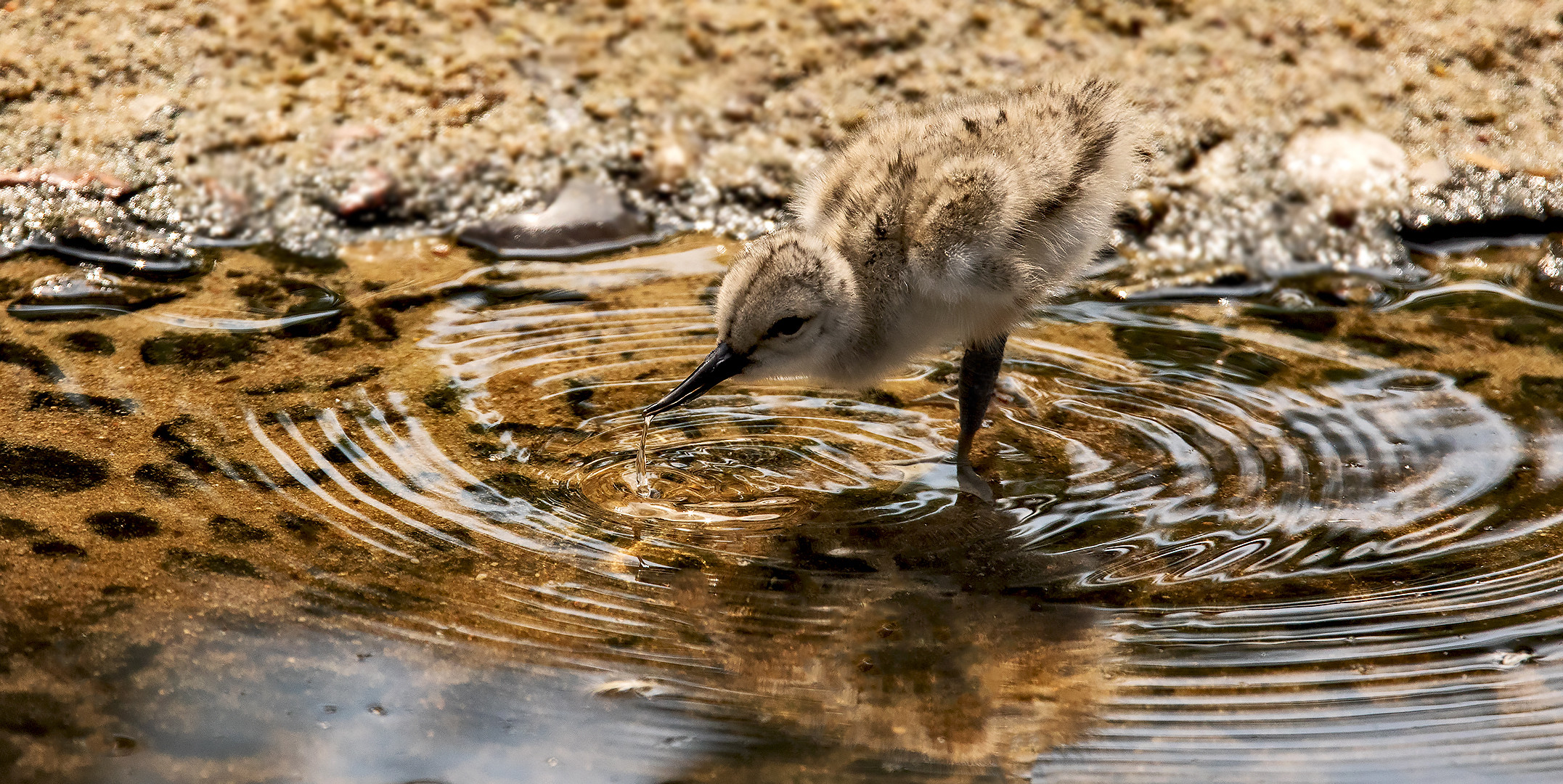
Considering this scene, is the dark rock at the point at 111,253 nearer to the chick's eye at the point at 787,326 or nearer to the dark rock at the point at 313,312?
the dark rock at the point at 313,312

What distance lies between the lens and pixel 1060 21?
5281mm

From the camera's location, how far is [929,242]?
10.9 ft

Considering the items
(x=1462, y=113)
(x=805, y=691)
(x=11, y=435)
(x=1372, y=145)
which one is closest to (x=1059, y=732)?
(x=805, y=691)

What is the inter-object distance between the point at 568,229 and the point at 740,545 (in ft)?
6.43

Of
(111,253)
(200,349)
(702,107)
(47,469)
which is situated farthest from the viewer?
(702,107)

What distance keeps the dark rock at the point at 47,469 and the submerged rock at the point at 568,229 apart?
1728 mm

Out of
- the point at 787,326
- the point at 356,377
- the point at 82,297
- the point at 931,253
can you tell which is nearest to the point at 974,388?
the point at 931,253

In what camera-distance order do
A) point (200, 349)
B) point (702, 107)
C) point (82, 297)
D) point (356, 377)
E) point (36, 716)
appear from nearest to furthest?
point (36, 716), point (356, 377), point (200, 349), point (82, 297), point (702, 107)

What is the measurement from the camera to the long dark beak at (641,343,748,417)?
3291mm

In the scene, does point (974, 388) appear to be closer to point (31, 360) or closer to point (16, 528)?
point (16, 528)

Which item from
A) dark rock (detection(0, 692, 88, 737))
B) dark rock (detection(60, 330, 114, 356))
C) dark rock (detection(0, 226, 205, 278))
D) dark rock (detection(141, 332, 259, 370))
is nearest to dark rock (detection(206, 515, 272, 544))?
dark rock (detection(0, 692, 88, 737))

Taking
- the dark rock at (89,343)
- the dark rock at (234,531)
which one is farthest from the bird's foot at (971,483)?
the dark rock at (89,343)

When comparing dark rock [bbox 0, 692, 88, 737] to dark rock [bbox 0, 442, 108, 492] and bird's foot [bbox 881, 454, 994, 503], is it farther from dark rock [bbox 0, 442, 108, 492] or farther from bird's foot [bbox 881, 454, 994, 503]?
bird's foot [bbox 881, 454, 994, 503]

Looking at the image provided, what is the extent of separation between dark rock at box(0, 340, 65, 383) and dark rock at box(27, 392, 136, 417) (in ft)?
0.37
